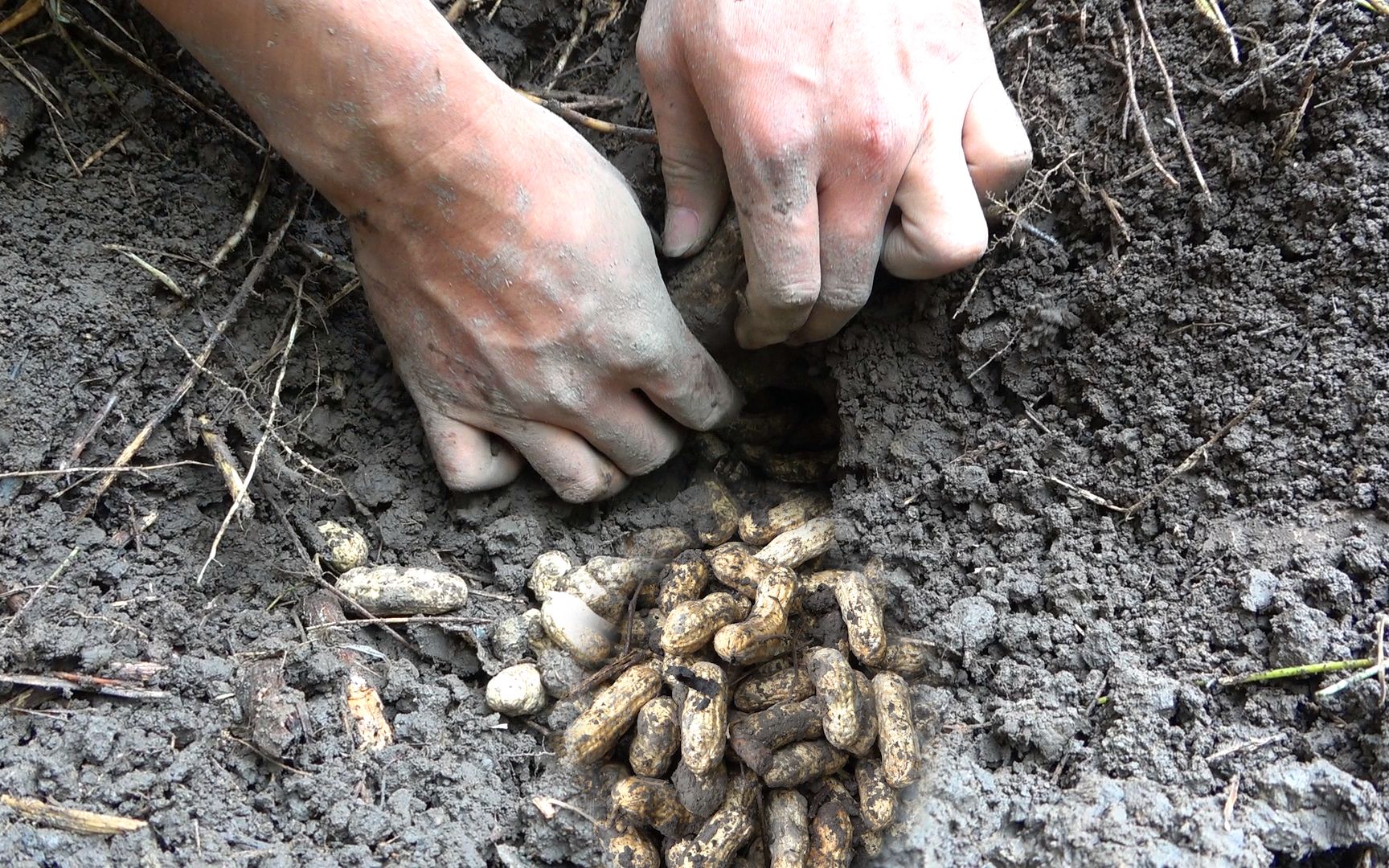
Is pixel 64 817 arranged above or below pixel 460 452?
above

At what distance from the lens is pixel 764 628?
6.47 feet

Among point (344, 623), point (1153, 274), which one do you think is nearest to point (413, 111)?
point (344, 623)

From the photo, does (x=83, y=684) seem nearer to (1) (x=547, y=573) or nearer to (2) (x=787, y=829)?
(1) (x=547, y=573)

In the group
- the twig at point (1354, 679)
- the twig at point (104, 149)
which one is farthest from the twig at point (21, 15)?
the twig at point (1354, 679)

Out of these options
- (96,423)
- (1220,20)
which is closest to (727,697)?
(96,423)

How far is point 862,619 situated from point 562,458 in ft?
A: 3.04

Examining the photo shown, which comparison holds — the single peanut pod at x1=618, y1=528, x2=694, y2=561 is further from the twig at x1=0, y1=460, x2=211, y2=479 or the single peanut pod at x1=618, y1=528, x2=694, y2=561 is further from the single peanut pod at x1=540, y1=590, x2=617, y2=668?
the twig at x1=0, y1=460, x2=211, y2=479

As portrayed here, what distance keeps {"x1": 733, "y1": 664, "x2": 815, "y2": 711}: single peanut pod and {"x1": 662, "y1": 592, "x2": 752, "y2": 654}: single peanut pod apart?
15 cm

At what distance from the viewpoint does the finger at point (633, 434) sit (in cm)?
225

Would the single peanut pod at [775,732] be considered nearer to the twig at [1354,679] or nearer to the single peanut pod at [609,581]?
the single peanut pod at [609,581]

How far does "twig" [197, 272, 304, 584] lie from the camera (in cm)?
183

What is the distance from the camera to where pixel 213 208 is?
2.08 m

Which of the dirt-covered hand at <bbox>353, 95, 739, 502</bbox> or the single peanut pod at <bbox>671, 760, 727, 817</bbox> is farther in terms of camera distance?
the dirt-covered hand at <bbox>353, 95, 739, 502</bbox>

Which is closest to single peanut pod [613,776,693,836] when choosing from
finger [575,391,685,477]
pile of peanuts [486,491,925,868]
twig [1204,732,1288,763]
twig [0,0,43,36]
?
pile of peanuts [486,491,925,868]
